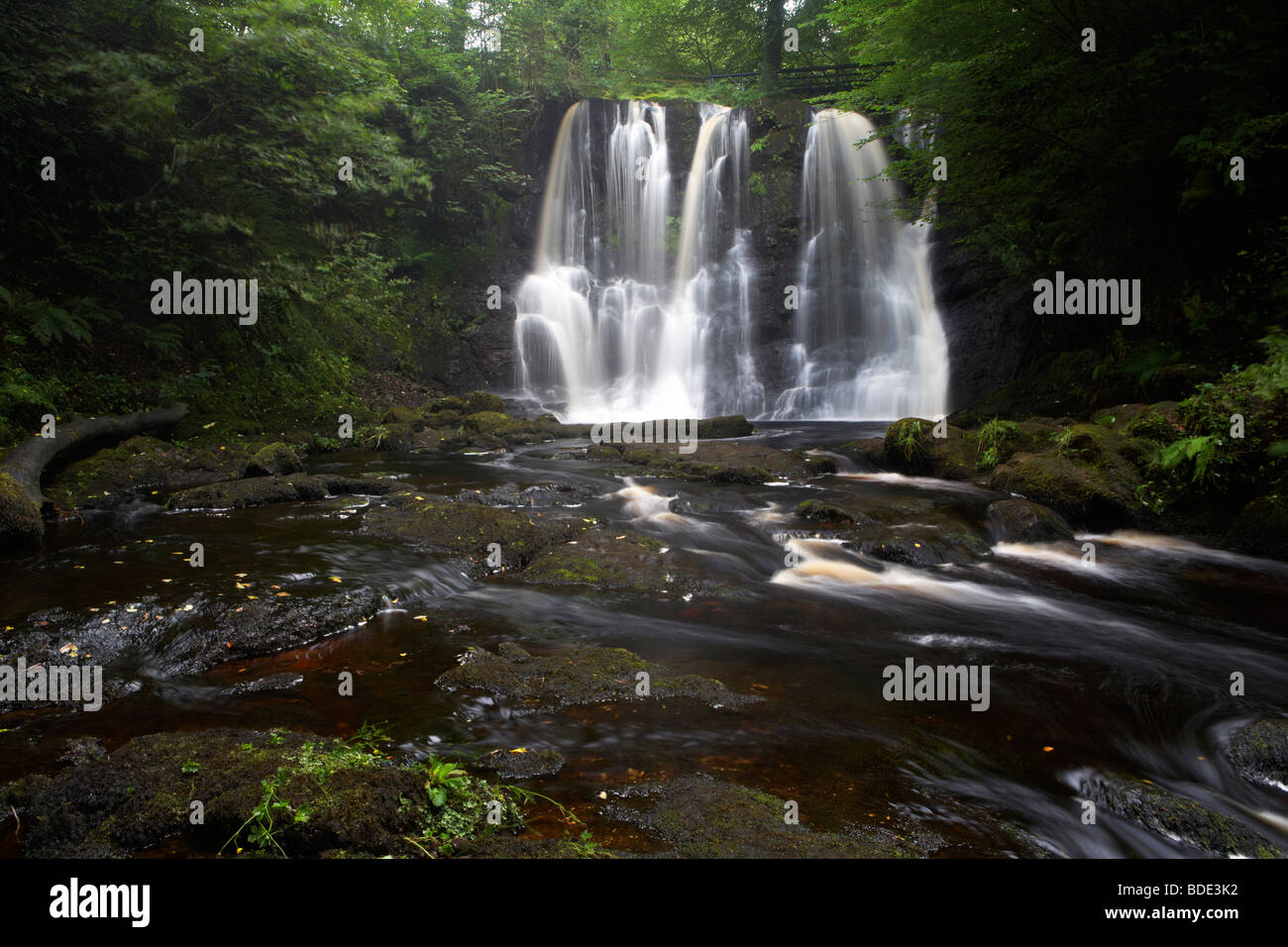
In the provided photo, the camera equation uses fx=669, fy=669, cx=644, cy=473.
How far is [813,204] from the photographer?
22.4 metres

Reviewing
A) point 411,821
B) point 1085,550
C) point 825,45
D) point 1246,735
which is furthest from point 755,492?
point 825,45

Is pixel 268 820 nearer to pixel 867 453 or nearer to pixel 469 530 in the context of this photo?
pixel 469 530

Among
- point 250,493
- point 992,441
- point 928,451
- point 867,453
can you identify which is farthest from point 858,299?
point 250,493

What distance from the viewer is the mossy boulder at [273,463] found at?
979cm

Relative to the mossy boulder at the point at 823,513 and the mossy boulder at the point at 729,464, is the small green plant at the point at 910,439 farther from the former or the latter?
the mossy boulder at the point at 823,513

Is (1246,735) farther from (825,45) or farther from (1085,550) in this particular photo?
(825,45)

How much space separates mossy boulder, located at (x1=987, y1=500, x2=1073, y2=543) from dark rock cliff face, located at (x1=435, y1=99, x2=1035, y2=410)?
10020mm

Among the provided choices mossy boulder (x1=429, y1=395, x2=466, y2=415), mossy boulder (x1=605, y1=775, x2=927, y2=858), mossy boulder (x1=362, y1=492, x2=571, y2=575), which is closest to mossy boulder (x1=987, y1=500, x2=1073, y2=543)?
mossy boulder (x1=362, y1=492, x2=571, y2=575)

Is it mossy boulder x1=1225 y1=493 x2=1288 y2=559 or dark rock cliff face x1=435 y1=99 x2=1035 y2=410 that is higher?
dark rock cliff face x1=435 y1=99 x2=1035 y2=410

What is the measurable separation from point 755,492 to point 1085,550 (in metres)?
4.40

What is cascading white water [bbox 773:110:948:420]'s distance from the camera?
18984 mm

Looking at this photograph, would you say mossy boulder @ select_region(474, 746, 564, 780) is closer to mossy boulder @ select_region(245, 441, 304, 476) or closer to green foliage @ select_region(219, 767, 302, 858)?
green foliage @ select_region(219, 767, 302, 858)

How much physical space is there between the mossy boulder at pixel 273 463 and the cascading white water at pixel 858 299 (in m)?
13.6

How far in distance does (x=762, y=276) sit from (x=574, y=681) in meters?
20.5
